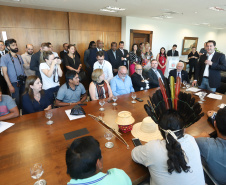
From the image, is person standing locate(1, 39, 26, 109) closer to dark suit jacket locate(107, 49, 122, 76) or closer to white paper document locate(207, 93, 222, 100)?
dark suit jacket locate(107, 49, 122, 76)

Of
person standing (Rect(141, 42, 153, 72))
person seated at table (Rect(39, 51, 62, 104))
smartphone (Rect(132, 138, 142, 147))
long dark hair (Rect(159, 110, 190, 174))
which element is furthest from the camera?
person standing (Rect(141, 42, 153, 72))

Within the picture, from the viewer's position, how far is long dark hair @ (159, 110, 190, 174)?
93 centimetres

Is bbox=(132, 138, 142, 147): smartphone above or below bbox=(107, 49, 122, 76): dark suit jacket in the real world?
below

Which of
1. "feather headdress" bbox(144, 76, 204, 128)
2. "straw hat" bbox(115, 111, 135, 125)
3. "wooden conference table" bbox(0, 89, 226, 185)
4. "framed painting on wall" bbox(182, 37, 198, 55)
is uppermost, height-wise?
"framed painting on wall" bbox(182, 37, 198, 55)

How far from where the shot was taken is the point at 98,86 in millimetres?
2877

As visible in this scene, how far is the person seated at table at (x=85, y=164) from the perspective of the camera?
82 centimetres

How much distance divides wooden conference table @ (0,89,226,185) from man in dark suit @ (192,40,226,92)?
160cm

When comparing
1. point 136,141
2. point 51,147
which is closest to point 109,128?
point 136,141

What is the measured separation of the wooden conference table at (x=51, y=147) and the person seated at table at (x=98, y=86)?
721mm

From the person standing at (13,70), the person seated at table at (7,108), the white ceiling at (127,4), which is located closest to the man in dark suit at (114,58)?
the white ceiling at (127,4)

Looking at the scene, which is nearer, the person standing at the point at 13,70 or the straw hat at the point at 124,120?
the straw hat at the point at 124,120

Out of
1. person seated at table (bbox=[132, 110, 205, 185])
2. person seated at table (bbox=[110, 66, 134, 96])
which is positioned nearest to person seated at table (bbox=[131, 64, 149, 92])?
person seated at table (bbox=[110, 66, 134, 96])

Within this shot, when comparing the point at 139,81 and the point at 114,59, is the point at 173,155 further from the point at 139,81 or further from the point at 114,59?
the point at 114,59

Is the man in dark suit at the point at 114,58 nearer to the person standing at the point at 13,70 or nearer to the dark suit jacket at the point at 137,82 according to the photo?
the dark suit jacket at the point at 137,82
